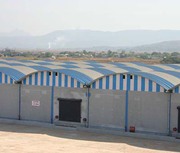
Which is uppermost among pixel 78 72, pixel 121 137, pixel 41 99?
pixel 78 72

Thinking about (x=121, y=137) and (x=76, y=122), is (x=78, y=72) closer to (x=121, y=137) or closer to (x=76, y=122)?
(x=76, y=122)

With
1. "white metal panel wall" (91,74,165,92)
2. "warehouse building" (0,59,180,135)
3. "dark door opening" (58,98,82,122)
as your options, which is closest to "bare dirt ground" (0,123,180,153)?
"dark door opening" (58,98,82,122)

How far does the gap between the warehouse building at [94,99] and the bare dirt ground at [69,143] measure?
1.21 metres

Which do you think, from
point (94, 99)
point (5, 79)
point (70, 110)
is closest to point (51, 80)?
point (70, 110)

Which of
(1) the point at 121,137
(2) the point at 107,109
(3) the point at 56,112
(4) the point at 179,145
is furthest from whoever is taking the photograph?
(3) the point at 56,112

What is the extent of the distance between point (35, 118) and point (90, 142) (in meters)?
6.58

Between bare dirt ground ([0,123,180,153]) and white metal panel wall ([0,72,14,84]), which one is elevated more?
white metal panel wall ([0,72,14,84])

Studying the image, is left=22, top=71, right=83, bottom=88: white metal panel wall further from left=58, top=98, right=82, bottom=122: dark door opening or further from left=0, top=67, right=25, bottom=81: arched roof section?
left=58, top=98, right=82, bottom=122: dark door opening

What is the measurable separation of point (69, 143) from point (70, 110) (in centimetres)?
473

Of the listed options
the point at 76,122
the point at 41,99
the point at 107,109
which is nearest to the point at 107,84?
the point at 107,109

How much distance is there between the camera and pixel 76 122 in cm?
2464

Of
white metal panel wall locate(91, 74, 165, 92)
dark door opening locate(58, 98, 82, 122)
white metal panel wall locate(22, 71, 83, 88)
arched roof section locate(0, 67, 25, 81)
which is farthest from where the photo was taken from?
arched roof section locate(0, 67, 25, 81)

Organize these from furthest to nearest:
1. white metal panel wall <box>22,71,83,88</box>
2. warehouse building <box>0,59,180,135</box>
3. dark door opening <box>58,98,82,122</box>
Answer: white metal panel wall <box>22,71,83,88</box> → dark door opening <box>58,98,82,122</box> → warehouse building <box>0,59,180,135</box>

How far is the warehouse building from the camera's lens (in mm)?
22156
